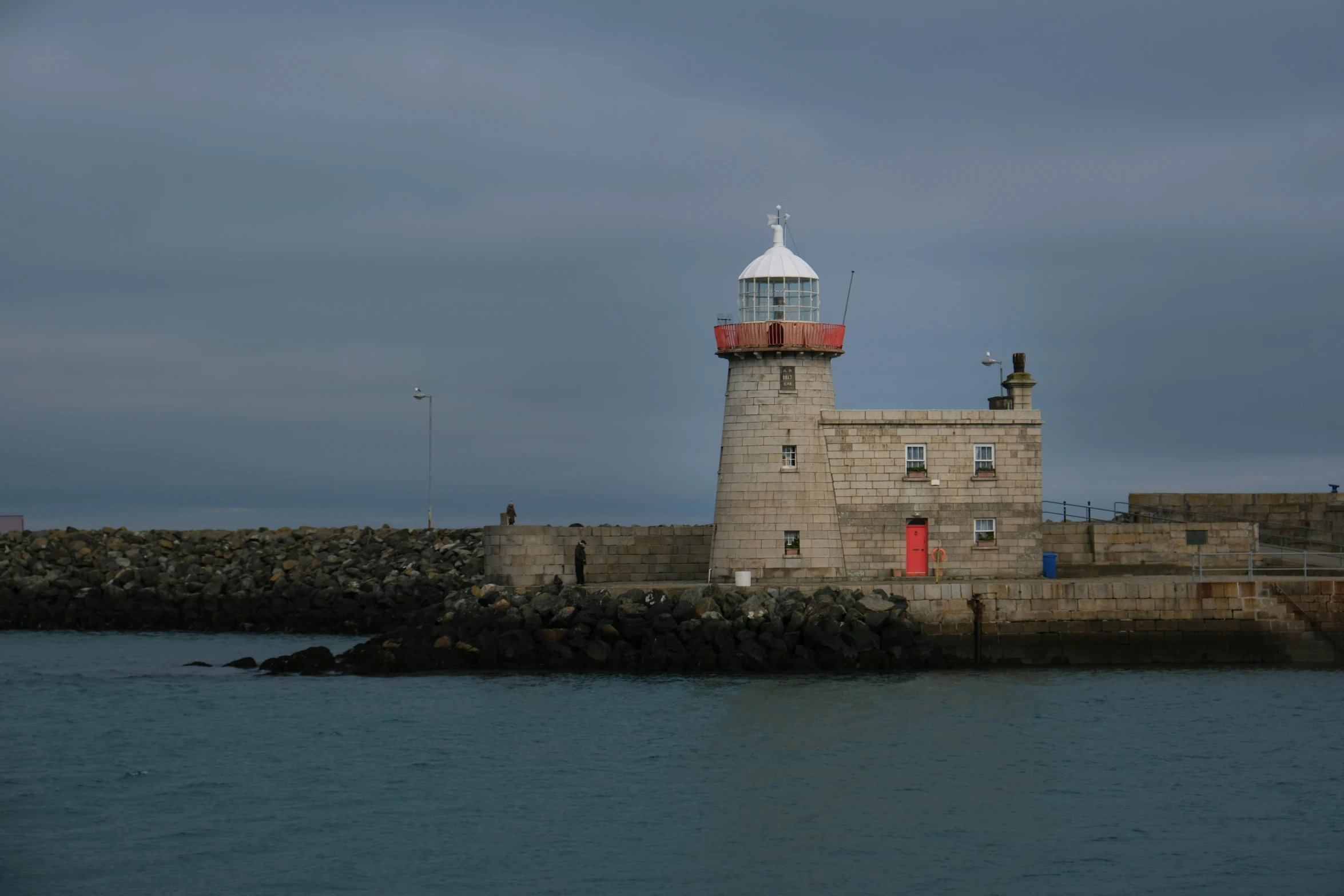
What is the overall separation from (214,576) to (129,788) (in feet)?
71.0

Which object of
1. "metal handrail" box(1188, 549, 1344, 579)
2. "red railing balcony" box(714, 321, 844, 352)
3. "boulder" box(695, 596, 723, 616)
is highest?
"red railing balcony" box(714, 321, 844, 352)

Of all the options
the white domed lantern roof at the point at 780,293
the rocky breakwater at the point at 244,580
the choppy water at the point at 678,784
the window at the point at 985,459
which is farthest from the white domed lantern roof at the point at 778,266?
the rocky breakwater at the point at 244,580

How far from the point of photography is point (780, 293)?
3089cm

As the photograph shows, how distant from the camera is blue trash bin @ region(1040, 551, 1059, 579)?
3142cm

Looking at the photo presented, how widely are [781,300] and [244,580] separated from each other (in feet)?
61.7

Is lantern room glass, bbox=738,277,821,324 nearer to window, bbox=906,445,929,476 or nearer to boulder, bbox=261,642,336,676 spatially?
window, bbox=906,445,929,476

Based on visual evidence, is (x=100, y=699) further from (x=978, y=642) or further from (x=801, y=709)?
(x=978, y=642)

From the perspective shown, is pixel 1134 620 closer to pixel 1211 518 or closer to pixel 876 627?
pixel 876 627

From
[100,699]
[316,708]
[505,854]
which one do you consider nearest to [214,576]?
[100,699]

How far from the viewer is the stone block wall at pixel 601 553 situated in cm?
3281

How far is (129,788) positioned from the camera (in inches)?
858

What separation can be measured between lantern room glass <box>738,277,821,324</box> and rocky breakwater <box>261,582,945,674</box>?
543 centimetres

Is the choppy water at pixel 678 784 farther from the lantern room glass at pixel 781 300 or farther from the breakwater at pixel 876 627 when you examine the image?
the lantern room glass at pixel 781 300

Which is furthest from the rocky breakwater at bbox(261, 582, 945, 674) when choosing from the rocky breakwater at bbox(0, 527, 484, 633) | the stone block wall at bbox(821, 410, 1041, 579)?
the rocky breakwater at bbox(0, 527, 484, 633)
